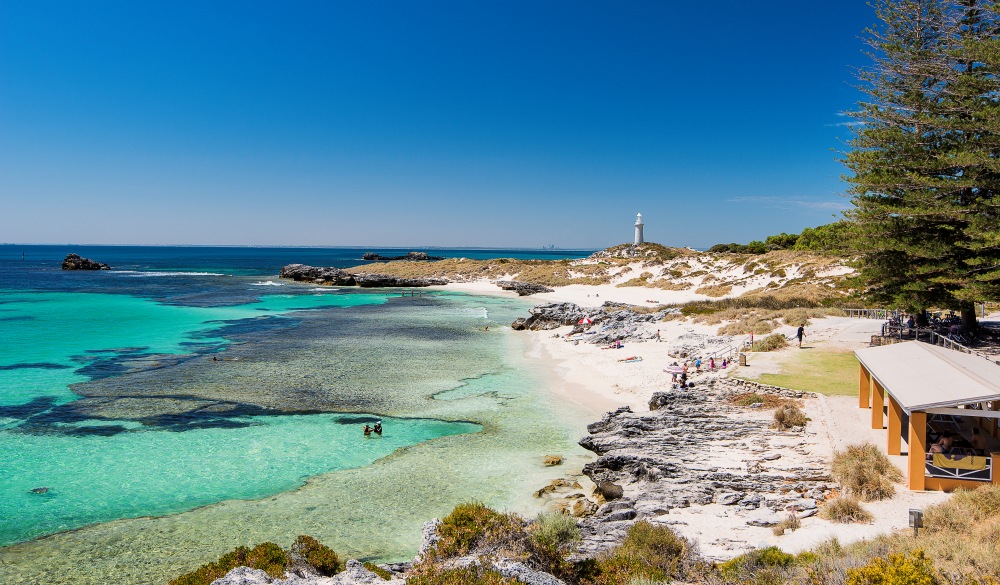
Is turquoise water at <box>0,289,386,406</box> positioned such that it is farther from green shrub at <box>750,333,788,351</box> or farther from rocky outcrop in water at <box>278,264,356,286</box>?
green shrub at <box>750,333,788,351</box>

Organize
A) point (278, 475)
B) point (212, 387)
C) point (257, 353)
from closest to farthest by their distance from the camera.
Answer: point (278, 475) → point (212, 387) → point (257, 353)

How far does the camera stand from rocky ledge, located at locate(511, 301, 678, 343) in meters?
34.1

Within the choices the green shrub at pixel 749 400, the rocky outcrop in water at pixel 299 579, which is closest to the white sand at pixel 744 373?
the green shrub at pixel 749 400

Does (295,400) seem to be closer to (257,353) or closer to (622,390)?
(257,353)

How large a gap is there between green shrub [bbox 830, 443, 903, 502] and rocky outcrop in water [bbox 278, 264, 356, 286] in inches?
3404

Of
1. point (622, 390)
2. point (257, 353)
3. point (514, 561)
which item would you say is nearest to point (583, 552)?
point (514, 561)

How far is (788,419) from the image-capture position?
14.6 m

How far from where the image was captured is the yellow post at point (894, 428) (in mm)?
11508

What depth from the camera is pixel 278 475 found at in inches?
591

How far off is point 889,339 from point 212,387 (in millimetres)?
30721

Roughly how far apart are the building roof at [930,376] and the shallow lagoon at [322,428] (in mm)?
8468

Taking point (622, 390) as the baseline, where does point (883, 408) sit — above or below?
above

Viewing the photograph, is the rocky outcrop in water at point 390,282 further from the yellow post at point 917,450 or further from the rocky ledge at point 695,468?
the yellow post at point 917,450

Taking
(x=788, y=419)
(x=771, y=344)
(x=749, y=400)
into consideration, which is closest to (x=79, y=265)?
(x=771, y=344)
